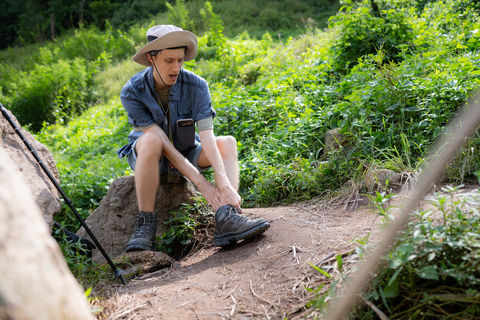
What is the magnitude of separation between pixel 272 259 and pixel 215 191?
0.73 metres

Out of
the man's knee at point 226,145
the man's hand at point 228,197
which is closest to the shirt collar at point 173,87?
the man's knee at point 226,145

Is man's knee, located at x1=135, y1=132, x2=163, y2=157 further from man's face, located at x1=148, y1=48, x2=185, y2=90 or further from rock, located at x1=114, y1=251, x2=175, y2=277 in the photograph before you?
rock, located at x1=114, y1=251, x2=175, y2=277

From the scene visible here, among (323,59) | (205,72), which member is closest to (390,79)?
(323,59)

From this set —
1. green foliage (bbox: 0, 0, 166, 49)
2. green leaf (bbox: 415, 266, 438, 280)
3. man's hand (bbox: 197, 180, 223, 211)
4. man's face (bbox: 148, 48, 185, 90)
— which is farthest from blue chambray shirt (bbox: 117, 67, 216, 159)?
green foliage (bbox: 0, 0, 166, 49)

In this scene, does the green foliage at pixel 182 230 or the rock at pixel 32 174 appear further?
the green foliage at pixel 182 230

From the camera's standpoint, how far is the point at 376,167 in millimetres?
2811

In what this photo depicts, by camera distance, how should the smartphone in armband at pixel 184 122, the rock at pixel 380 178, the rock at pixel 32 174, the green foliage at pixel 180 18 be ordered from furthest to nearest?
the green foliage at pixel 180 18 → the smartphone in armband at pixel 184 122 → the rock at pixel 380 178 → the rock at pixel 32 174

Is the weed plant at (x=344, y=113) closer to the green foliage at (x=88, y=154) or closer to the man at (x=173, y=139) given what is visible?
the green foliage at (x=88, y=154)

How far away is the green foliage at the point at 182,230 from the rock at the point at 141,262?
14.3 inches

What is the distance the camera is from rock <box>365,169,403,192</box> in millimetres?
2654

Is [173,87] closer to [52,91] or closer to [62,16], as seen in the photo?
[52,91]

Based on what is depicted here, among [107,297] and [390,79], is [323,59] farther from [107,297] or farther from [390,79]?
[107,297]

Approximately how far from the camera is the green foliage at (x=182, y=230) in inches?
115

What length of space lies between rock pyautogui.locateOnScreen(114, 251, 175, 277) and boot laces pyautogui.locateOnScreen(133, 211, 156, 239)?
151mm
